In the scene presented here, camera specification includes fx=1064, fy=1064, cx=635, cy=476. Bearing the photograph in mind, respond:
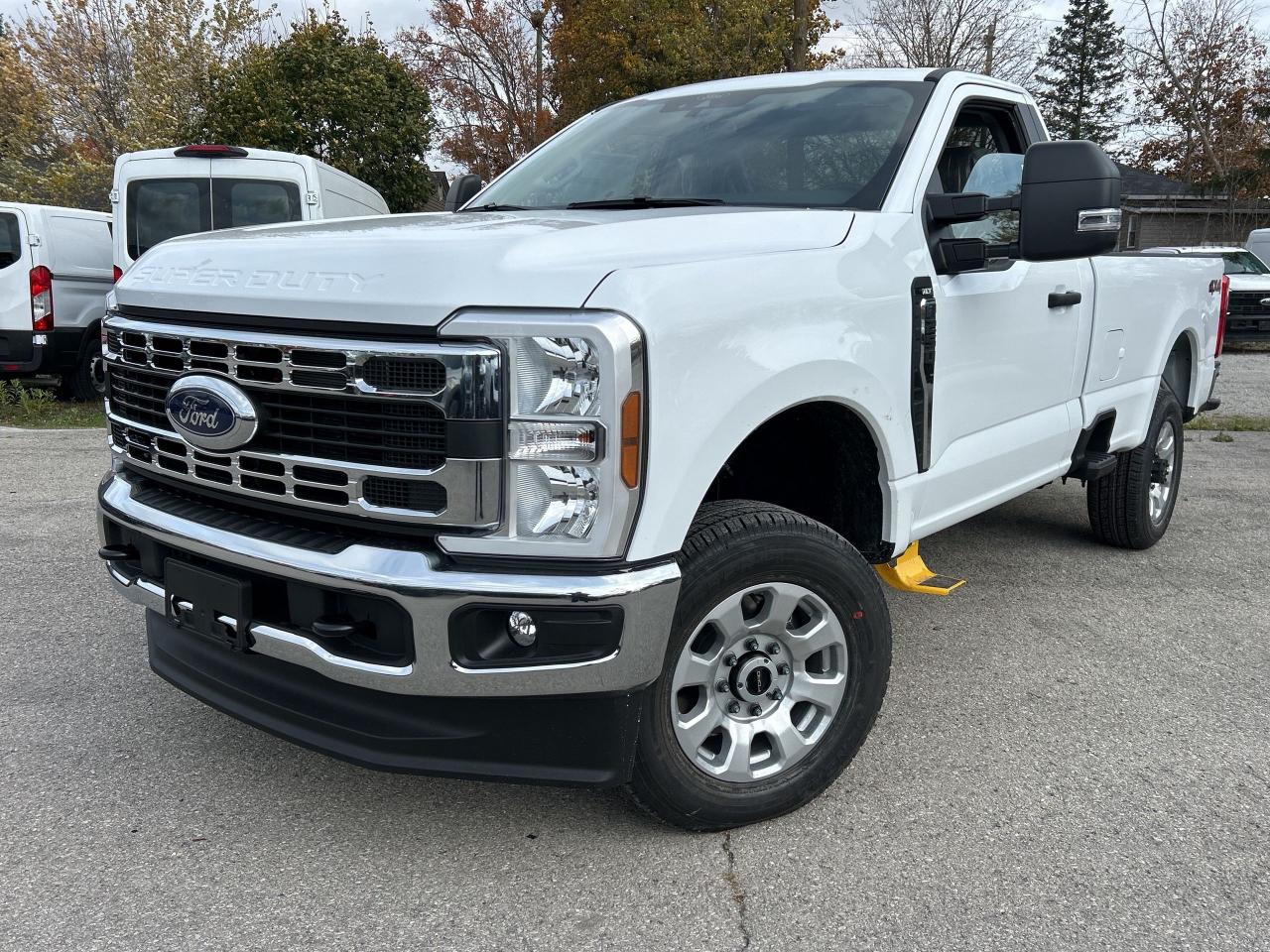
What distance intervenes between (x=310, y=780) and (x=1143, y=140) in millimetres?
40946

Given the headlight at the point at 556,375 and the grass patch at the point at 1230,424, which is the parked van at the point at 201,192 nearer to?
the headlight at the point at 556,375

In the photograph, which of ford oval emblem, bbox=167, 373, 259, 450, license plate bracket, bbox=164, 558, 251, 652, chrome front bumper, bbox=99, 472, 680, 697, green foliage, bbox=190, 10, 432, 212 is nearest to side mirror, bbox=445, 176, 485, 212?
ford oval emblem, bbox=167, 373, 259, 450

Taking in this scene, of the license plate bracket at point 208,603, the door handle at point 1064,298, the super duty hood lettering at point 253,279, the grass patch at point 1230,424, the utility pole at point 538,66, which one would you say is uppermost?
the utility pole at point 538,66

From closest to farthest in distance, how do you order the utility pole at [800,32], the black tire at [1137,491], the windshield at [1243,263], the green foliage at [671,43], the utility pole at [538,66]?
the black tire at [1137,491] < the utility pole at [800,32] < the green foliage at [671,43] < the windshield at [1243,263] < the utility pole at [538,66]

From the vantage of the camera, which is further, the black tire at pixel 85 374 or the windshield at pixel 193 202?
the black tire at pixel 85 374

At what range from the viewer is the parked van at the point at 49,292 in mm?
9961

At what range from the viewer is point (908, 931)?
91.7 inches

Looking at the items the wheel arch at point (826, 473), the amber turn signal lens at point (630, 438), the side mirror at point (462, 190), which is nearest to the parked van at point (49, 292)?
the side mirror at point (462, 190)

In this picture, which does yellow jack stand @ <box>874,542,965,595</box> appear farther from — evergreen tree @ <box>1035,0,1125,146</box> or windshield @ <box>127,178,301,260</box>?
evergreen tree @ <box>1035,0,1125,146</box>

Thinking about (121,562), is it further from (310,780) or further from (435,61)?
(435,61)

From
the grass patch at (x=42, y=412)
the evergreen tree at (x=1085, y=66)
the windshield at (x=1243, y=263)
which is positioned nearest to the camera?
the grass patch at (x=42, y=412)

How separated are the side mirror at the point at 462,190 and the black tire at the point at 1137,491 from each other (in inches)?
124

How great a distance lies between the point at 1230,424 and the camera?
9.98 metres

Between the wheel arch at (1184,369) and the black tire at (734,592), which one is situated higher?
the wheel arch at (1184,369)
